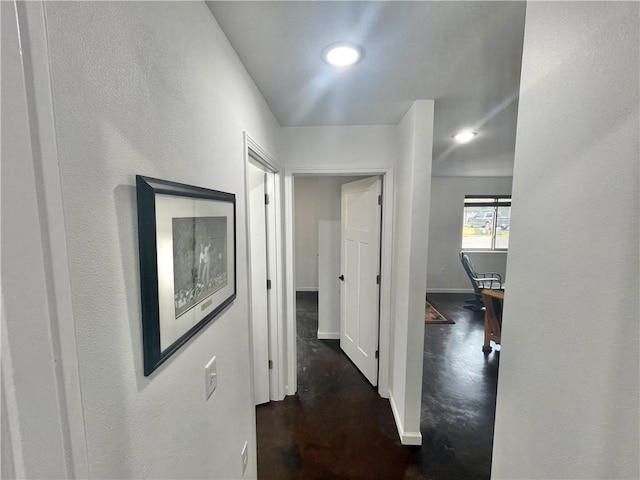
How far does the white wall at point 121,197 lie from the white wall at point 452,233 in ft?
16.6

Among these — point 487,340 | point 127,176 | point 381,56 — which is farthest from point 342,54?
point 487,340

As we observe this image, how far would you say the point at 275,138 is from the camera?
1938 mm

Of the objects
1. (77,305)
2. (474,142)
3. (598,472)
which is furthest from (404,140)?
(77,305)

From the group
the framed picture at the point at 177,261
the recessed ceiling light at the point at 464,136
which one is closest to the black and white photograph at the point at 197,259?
the framed picture at the point at 177,261

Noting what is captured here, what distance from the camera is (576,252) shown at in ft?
1.90

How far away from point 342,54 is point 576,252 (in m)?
1.17

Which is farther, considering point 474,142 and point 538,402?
point 474,142

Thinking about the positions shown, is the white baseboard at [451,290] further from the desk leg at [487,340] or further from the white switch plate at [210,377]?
the white switch plate at [210,377]

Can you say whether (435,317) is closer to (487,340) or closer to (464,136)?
(487,340)

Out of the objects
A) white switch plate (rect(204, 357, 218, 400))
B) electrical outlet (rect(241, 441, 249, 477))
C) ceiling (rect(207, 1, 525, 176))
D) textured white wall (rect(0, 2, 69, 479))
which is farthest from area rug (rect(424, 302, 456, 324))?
textured white wall (rect(0, 2, 69, 479))

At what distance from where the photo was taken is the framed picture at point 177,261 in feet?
1.99

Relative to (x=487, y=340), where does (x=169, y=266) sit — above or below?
above

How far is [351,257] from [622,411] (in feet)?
7.53

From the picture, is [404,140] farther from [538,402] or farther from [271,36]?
[538,402]
